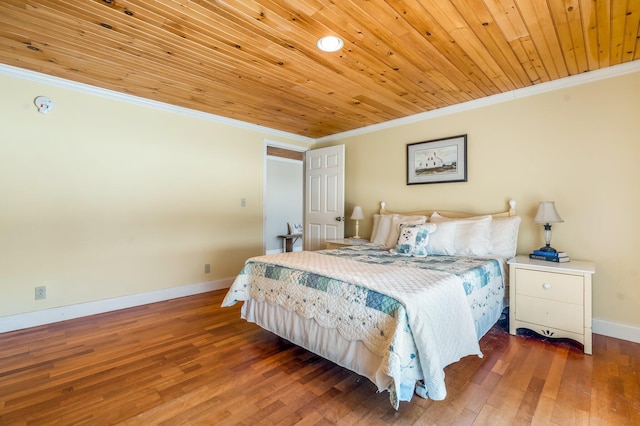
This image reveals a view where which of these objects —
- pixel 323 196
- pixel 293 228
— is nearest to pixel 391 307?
pixel 323 196

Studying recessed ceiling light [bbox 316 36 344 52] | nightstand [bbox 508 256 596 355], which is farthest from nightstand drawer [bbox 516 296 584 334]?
recessed ceiling light [bbox 316 36 344 52]

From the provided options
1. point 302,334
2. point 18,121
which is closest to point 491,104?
point 302,334

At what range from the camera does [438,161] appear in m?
3.53

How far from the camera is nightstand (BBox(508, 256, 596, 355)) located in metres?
2.20

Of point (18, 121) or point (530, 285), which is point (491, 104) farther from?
point (18, 121)

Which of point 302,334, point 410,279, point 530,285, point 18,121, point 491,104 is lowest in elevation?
point 302,334

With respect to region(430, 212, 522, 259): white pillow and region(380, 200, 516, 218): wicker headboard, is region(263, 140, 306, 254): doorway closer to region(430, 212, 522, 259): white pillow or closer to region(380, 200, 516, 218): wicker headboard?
region(380, 200, 516, 218): wicker headboard

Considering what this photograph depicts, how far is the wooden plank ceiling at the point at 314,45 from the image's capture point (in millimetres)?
1761

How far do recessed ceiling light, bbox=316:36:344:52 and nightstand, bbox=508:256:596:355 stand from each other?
7.31 ft

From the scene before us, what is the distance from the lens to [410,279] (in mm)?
1847

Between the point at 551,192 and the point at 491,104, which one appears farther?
the point at 491,104

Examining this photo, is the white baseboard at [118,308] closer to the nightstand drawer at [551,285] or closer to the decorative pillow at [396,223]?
the nightstand drawer at [551,285]

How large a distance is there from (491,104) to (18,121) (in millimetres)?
4528

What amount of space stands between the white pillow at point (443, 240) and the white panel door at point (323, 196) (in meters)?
1.58
